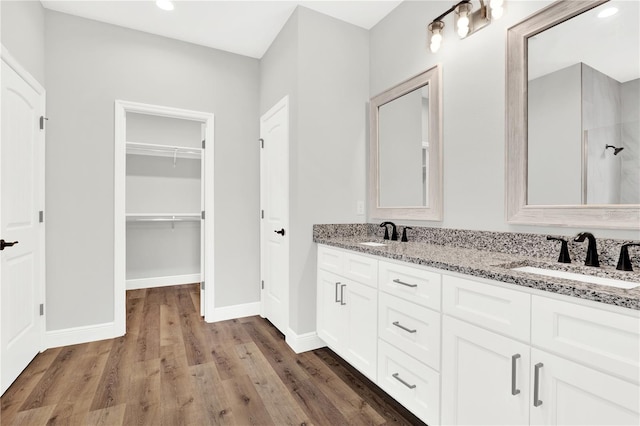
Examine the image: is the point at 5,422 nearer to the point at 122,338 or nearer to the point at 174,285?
the point at 122,338

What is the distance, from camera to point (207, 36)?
304 cm

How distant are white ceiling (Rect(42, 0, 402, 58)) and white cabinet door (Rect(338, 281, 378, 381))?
2.18 metres

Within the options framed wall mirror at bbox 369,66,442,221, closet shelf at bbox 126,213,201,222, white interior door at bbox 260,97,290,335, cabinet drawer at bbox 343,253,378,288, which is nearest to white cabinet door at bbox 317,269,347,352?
cabinet drawer at bbox 343,253,378,288

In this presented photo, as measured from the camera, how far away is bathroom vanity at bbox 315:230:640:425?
0.94 metres

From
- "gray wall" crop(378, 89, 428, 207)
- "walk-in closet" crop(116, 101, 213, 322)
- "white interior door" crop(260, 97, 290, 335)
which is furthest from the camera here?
"walk-in closet" crop(116, 101, 213, 322)

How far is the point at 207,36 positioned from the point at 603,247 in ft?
11.0

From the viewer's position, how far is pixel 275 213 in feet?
10.0

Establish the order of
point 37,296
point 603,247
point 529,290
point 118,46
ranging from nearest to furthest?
point 529,290, point 603,247, point 37,296, point 118,46

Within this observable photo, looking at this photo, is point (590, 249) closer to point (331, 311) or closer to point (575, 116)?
point (575, 116)

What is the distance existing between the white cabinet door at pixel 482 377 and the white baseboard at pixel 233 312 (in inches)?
92.4

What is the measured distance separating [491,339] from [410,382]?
58 cm

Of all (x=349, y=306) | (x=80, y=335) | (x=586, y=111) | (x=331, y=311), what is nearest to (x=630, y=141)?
(x=586, y=111)

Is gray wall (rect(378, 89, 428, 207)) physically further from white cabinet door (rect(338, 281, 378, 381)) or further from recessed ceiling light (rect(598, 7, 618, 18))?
recessed ceiling light (rect(598, 7, 618, 18))

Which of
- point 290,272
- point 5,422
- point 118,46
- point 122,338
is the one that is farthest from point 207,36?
point 5,422
